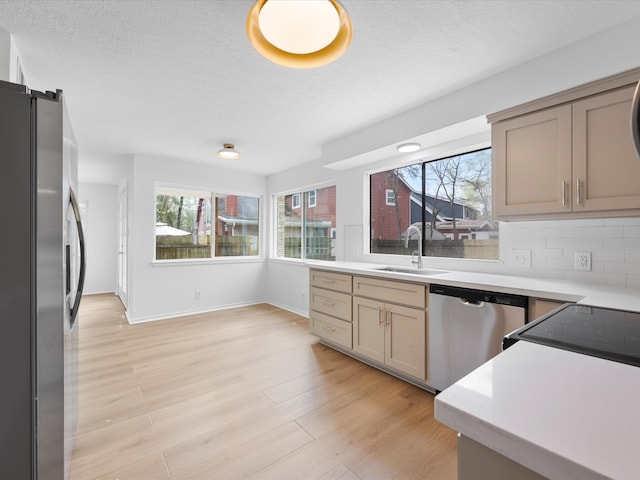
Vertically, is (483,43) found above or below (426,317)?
above

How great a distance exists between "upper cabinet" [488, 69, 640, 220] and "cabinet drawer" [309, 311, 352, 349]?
1.67 meters

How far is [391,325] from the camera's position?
2.46 metres

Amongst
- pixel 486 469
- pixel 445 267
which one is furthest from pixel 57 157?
pixel 445 267

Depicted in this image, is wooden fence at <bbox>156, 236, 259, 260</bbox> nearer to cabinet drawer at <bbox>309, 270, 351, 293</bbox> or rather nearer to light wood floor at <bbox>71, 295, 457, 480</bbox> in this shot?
light wood floor at <bbox>71, 295, 457, 480</bbox>

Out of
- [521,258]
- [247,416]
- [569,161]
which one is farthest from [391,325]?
[569,161]

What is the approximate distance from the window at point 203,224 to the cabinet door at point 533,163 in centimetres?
420

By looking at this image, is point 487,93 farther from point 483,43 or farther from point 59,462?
point 59,462

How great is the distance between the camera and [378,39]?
67.4 inches

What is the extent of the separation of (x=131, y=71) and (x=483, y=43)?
2.30 metres

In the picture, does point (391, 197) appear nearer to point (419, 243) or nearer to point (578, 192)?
point (419, 243)

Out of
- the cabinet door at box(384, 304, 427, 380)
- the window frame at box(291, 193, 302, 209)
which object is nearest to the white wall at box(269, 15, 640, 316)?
the cabinet door at box(384, 304, 427, 380)

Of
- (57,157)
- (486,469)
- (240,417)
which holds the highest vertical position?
(57,157)

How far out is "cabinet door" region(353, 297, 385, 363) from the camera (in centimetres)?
256

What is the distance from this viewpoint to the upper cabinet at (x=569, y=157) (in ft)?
5.13
